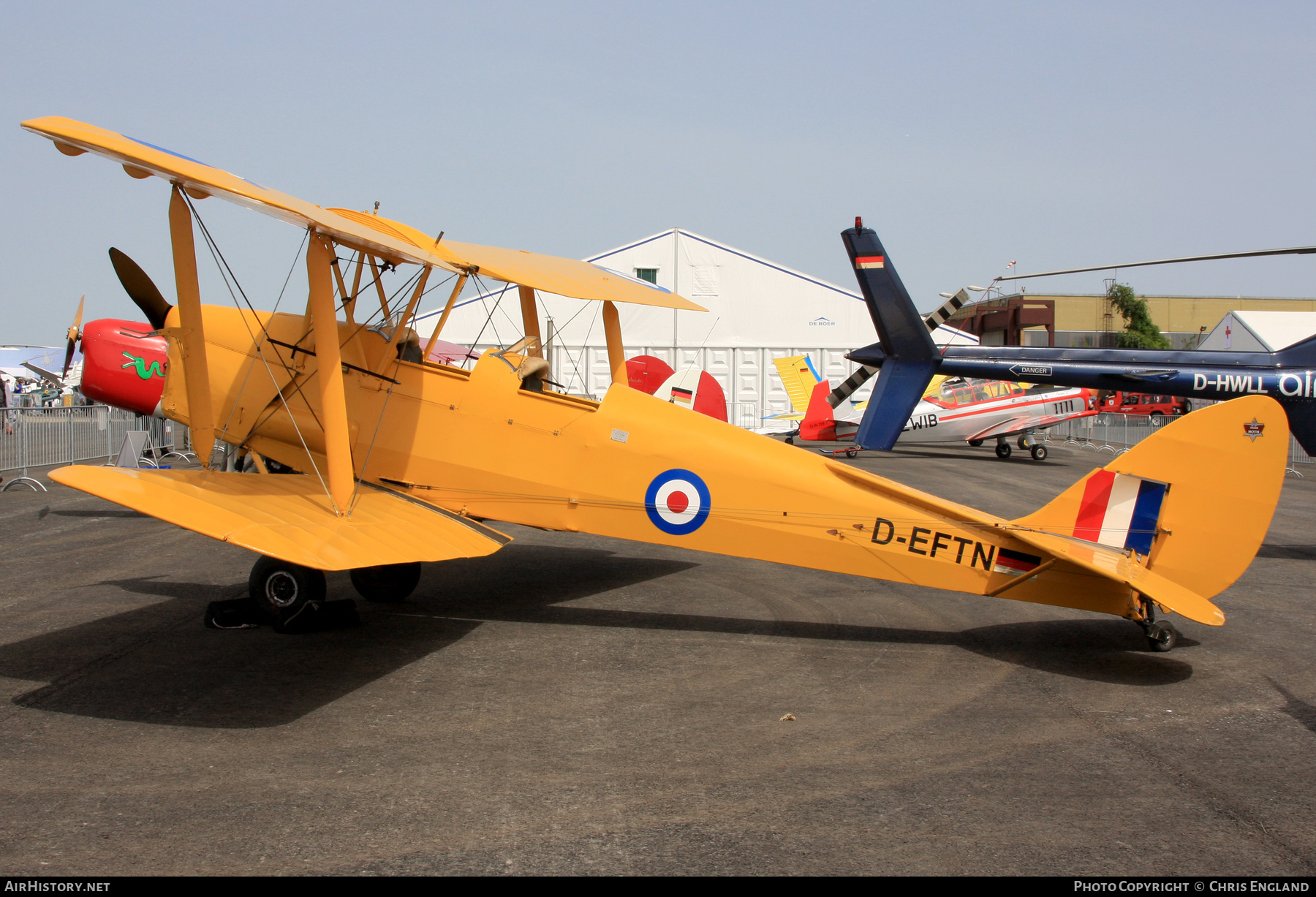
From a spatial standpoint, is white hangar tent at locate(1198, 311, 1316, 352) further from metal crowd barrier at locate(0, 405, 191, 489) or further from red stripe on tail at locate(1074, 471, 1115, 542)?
metal crowd barrier at locate(0, 405, 191, 489)

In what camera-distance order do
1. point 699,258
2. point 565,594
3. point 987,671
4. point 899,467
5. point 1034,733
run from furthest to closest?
point 699,258, point 899,467, point 565,594, point 987,671, point 1034,733

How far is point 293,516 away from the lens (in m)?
5.50

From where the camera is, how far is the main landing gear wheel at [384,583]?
7.32m

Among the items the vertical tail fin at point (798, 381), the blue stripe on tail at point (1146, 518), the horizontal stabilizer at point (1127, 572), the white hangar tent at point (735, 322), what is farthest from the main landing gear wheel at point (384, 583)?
the white hangar tent at point (735, 322)

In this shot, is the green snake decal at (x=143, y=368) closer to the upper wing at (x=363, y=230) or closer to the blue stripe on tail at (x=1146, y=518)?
the upper wing at (x=363, y=230)

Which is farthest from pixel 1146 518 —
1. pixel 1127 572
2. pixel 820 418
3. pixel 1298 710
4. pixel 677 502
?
pixel 820 418

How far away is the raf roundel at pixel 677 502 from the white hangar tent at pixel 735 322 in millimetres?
23695

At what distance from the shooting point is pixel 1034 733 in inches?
180

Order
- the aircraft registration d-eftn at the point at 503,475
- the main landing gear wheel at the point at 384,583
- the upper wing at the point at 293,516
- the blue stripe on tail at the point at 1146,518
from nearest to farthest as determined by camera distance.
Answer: the upper wing at the point at 293,516
the aircraft registration d-eftn at the point at 503,475
the blue stripe on tail at the point at 1146,518
the main landing gear wheel at the point at 384,583

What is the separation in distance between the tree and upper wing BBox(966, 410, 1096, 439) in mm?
46653

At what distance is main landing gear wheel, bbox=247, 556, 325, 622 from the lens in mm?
6238
